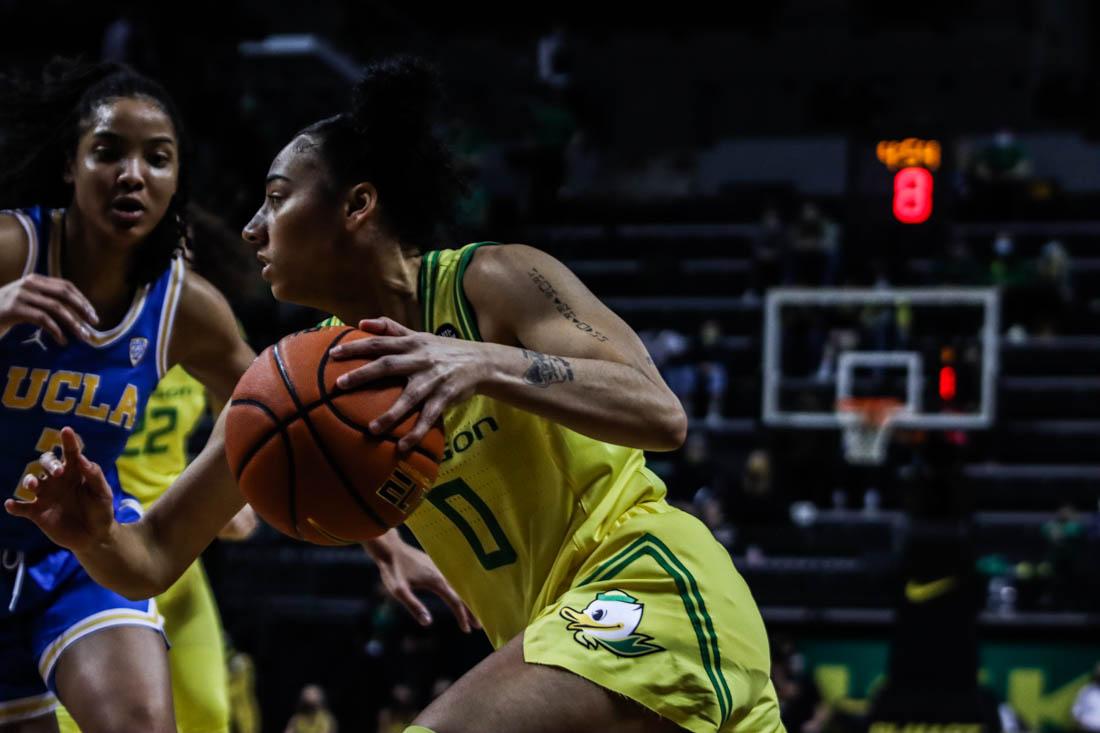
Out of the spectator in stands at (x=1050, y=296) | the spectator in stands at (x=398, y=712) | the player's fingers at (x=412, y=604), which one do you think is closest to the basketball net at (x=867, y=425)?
the spectator in stands at (x=1050, y=296)

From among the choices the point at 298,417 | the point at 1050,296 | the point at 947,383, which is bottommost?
Answer: the point at 947,383

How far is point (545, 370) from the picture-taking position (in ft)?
8.12

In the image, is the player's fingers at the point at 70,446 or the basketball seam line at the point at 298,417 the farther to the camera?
the player's fingers at the point at 70,446

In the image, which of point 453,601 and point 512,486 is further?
point 453,601

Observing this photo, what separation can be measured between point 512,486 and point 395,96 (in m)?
0.80

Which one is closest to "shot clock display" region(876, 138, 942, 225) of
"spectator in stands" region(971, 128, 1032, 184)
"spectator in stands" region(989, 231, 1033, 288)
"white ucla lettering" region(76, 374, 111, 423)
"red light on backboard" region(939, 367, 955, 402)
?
"spectator in stands" region(989, 231, 1033, 288)

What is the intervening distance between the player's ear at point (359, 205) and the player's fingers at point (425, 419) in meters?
0.64

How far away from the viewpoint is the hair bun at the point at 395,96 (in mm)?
2916

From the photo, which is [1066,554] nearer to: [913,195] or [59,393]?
[913,195]

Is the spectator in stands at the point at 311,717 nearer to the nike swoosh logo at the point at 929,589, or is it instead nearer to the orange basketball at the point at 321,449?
the nike swoosh logo at the point at 929,589

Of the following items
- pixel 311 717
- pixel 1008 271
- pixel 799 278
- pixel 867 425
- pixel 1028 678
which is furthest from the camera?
pixel 799 278

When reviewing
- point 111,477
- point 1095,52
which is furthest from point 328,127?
point 1095,52

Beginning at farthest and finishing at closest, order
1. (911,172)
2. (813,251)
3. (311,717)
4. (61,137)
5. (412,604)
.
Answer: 1. (813,251)
2. (911,172)
3. (311,717)
4. (61,137)
5. (412,604)

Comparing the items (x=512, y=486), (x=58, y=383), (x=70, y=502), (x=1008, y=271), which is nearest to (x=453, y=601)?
(x=512, y=486)
